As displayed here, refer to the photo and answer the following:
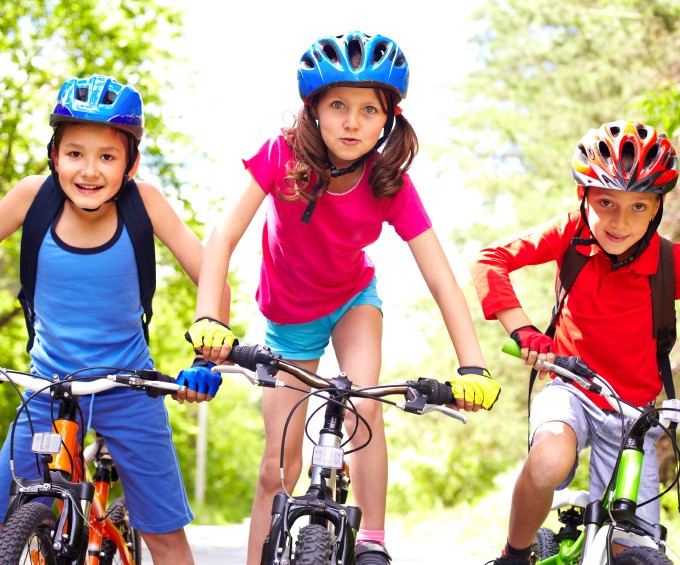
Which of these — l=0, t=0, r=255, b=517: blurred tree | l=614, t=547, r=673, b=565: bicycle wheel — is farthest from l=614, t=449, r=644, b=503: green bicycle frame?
l=0, t=0, r=255, b=517: blurred tree

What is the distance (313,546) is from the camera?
3191mm

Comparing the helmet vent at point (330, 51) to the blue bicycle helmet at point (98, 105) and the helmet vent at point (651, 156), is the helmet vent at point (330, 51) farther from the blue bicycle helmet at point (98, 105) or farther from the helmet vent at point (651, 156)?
the helmet vent at point (651, 156)

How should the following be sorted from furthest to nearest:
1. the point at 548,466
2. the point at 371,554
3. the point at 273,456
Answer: the point at 273,456 < the point at 548,466 < the point at 371,554

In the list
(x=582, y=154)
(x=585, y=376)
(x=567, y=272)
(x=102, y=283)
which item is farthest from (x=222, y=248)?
(x=582, y=154)

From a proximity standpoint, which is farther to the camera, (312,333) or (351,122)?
(312,333)

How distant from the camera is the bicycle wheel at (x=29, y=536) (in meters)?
3.42

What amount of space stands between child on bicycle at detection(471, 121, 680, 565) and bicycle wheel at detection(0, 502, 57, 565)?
6.51 ft

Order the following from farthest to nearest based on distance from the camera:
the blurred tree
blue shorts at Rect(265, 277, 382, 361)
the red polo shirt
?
the blurred tree, blue shorts at Rect(265, 277, 382, 361), the red polo shirt

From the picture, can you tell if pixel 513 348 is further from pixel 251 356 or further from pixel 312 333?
pixel 251 356

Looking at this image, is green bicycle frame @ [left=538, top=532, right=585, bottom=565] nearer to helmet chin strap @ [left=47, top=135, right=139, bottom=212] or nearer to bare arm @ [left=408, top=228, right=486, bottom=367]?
bare arm @ [left=408, top=228, right=486, bottom=367]

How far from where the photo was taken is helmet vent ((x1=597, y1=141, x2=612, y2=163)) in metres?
4.70

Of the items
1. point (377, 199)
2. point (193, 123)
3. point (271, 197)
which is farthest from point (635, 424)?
point (193, 123)

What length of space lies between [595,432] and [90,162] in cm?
253

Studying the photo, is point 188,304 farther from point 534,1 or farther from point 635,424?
point 635,424
